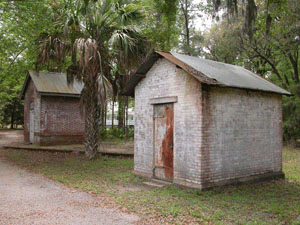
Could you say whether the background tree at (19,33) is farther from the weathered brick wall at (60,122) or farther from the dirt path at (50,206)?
the dirt path at (50,206)

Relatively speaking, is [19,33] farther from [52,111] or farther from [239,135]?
[239,135]

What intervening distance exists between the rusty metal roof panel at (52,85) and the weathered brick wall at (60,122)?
57 cm

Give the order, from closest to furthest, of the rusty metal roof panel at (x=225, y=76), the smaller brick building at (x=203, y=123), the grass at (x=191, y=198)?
the grass at (x=191, y=198) → the smaller brick building at (x=203, y=123) → the rusty metal roof panel at (x=225, y=76)

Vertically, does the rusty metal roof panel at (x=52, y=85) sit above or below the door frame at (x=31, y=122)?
above

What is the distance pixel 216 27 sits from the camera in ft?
79.8

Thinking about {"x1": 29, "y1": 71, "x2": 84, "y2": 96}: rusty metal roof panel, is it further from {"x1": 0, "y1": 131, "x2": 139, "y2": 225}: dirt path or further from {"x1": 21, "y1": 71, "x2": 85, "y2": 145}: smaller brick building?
{"x1": 0, "y1": 131, "x2": 139, "y2": 225}: dirt path

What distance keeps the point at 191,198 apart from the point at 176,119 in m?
2.41

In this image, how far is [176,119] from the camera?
8.66 m

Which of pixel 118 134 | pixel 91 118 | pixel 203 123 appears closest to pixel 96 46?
pixel 91 118

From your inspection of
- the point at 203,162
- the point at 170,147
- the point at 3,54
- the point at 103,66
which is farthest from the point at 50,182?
the point at 3,54

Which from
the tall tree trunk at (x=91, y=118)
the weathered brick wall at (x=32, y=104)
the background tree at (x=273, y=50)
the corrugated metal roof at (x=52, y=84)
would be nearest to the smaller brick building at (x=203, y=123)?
the tall tree trunk at (x=91, y=118)

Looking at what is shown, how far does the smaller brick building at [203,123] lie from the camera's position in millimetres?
7980

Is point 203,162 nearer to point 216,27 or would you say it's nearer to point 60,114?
point 60,114

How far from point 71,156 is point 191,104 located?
8794mm
